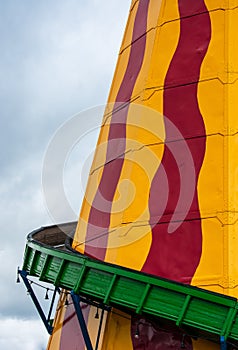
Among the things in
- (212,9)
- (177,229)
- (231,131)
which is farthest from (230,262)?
(212,9)

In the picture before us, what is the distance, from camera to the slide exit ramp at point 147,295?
1105 cm

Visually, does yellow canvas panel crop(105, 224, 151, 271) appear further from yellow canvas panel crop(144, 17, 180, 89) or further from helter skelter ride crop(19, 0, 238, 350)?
yellow canvas panel crop(144, 17, 180, 89)

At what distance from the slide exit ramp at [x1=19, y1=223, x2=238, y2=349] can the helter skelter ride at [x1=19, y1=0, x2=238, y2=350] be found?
0.06 feet

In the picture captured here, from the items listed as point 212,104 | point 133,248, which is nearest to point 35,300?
point 133,248

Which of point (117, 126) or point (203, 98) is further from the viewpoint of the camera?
point (117, 126)

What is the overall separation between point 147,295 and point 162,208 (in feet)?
9.65

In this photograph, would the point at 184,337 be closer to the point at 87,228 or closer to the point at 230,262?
the point at 230,262

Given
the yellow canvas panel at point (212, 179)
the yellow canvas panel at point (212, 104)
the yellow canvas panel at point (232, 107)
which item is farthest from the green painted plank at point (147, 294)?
the yellow canvas panel at point (232, 107)

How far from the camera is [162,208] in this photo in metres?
14.2

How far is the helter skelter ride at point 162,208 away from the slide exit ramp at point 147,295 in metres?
0.02

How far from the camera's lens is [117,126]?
16.7 metres

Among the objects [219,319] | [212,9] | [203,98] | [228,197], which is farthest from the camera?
[212,9]

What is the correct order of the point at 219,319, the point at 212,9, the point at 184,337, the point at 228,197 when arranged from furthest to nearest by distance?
1. the point at 212,9
2. the point at 228,197
3. the point at 184,337
4. the point at 219,319

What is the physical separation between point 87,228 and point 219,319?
19.1 feet
